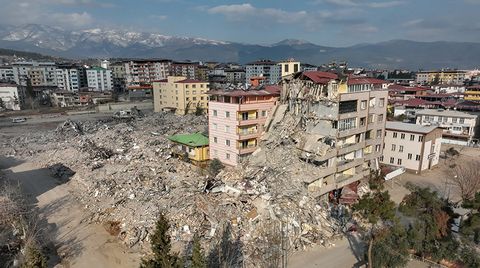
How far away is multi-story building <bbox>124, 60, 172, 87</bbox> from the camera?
12300cm

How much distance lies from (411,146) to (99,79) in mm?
118184

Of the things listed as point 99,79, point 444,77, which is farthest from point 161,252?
point 444,77

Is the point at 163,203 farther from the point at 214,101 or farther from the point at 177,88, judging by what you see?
the point at 177,88

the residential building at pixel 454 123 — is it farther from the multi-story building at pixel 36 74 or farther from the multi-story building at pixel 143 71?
the multi-story building at pixel 36 74

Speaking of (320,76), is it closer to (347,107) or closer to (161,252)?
(347,107)

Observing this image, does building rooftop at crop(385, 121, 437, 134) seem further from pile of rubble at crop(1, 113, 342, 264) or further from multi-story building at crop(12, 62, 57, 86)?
multi-story building at crop(12, 62, 57, 86)

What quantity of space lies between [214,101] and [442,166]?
31.7 m

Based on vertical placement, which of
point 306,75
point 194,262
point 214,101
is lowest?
point 194,262

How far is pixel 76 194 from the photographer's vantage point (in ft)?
99.0

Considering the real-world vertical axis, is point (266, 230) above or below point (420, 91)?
below

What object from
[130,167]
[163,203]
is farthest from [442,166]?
[130,167]

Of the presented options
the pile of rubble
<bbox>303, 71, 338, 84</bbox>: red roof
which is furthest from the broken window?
the pile of rubble

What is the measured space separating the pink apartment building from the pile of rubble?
2.84 meters

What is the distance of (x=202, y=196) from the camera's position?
81.0 feet
